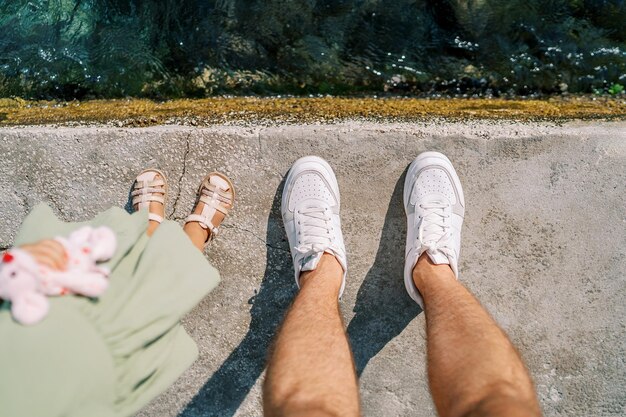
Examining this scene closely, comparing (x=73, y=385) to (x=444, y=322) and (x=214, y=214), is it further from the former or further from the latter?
(x=444, y=322)

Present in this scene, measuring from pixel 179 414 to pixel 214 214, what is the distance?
3.45 ft

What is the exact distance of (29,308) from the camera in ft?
4.09

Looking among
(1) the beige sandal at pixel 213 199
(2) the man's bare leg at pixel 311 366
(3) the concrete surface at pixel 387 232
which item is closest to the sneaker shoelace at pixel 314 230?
(3) the concrete surface at pixel 387 232

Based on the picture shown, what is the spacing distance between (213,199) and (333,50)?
1144 millimetres

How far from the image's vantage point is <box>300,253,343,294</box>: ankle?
207 centimetres

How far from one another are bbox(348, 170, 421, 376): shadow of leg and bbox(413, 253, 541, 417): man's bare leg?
383mm

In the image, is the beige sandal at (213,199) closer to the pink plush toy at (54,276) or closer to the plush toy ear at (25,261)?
the pink plush toy at (54,276)

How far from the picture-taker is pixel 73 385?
132 centimetres

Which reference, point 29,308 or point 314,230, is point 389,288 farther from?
point 29,308

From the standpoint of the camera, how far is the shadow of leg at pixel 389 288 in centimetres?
234

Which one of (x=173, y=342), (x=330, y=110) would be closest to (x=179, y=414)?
(x=173, y=342)

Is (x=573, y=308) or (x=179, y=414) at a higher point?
(x=573, y=308)

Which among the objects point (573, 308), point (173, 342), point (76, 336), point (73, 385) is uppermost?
point (76, 336)

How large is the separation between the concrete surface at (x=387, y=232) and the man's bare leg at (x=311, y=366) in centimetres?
49
